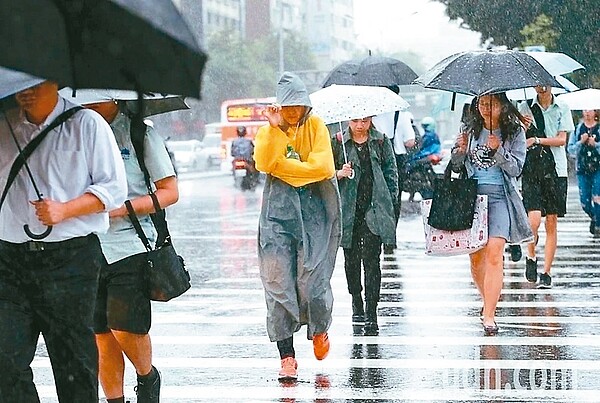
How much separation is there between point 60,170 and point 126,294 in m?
1.02

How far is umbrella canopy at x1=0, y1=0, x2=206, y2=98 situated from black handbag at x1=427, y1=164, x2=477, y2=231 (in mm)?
4953

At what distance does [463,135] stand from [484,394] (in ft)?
8.07

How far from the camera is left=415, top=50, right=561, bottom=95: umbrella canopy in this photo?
8.80 m

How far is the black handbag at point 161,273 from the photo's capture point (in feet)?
19.1

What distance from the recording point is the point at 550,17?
2784 cm

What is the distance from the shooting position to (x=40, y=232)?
4957mm

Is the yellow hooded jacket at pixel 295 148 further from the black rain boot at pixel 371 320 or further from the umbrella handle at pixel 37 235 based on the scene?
the umbrella handle at pixel 37 235

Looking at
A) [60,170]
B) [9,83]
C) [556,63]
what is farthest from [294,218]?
[556,63]

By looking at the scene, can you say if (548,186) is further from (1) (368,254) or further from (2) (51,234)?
(2) (51,234)

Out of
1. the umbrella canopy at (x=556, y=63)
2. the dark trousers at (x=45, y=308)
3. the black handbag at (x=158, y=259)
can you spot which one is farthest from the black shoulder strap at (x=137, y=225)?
the umbrella canopy at (x=556, y=63)

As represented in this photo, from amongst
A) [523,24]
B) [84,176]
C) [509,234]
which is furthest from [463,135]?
[523,24]

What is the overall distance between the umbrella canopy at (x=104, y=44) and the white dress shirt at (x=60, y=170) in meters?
0.81

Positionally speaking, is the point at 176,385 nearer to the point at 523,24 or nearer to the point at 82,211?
the point at 82,211

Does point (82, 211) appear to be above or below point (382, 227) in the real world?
above
